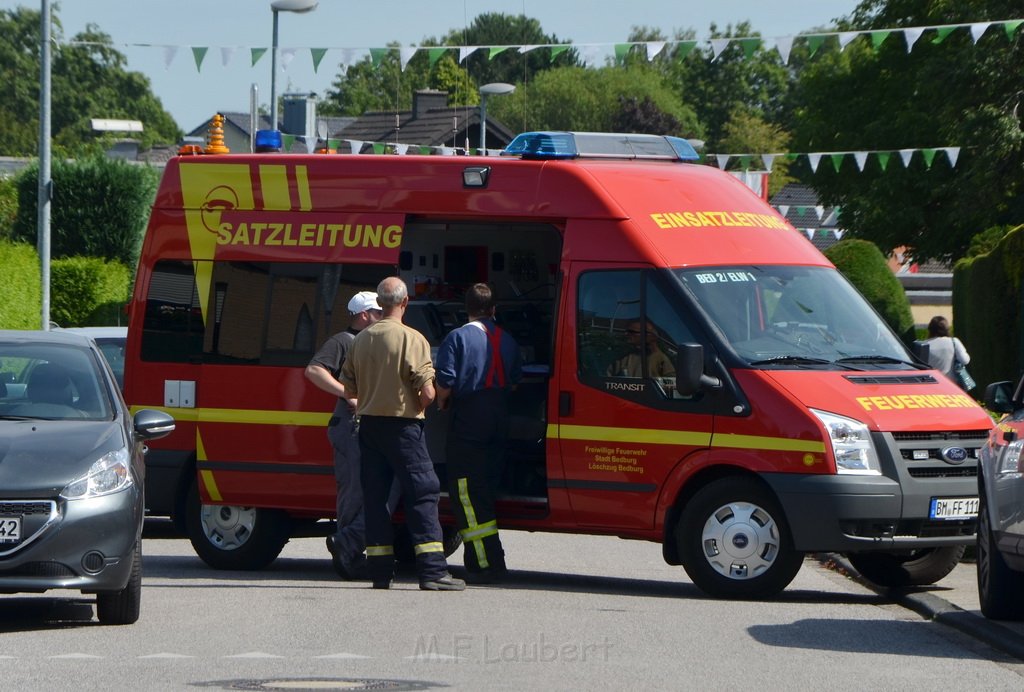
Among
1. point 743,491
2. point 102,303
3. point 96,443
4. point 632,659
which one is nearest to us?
point 632,659

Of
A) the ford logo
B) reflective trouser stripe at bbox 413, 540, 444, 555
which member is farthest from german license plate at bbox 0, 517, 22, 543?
the ford logo

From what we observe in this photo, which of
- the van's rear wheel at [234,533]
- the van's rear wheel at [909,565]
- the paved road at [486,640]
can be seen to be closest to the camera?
the paved road at [486,640]

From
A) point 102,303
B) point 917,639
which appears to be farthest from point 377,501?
point 102,303

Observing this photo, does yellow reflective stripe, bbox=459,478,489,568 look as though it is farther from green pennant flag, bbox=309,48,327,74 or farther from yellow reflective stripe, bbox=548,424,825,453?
green pennant flag, bbox=309,48,327,74

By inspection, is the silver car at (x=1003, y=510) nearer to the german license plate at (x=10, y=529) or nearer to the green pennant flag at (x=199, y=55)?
the german license plate at (x=10, y=529)

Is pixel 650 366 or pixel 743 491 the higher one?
pixel 650 366

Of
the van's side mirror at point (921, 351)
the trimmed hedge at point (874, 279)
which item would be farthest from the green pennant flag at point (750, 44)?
the trimmed hedge at point (874, 279)

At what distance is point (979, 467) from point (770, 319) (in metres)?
1.76

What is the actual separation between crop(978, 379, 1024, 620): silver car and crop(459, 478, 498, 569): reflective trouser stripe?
3080 millimetres

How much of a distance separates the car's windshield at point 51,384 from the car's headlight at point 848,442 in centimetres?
395

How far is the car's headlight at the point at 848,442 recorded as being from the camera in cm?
1012

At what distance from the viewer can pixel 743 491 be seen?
10.5 meters

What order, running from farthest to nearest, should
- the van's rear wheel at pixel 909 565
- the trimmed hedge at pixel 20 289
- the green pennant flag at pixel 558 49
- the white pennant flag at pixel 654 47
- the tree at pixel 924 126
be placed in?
the tree at pixel 924 126 → the trimmed hedge at pixel 20 289 → the green pennant flag at pixel 558 49 → the white pennant flag at pixel 654 47 → the van's rear wheel at pixel 909 565

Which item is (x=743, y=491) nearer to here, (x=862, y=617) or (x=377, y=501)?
(x=862, y=617)
